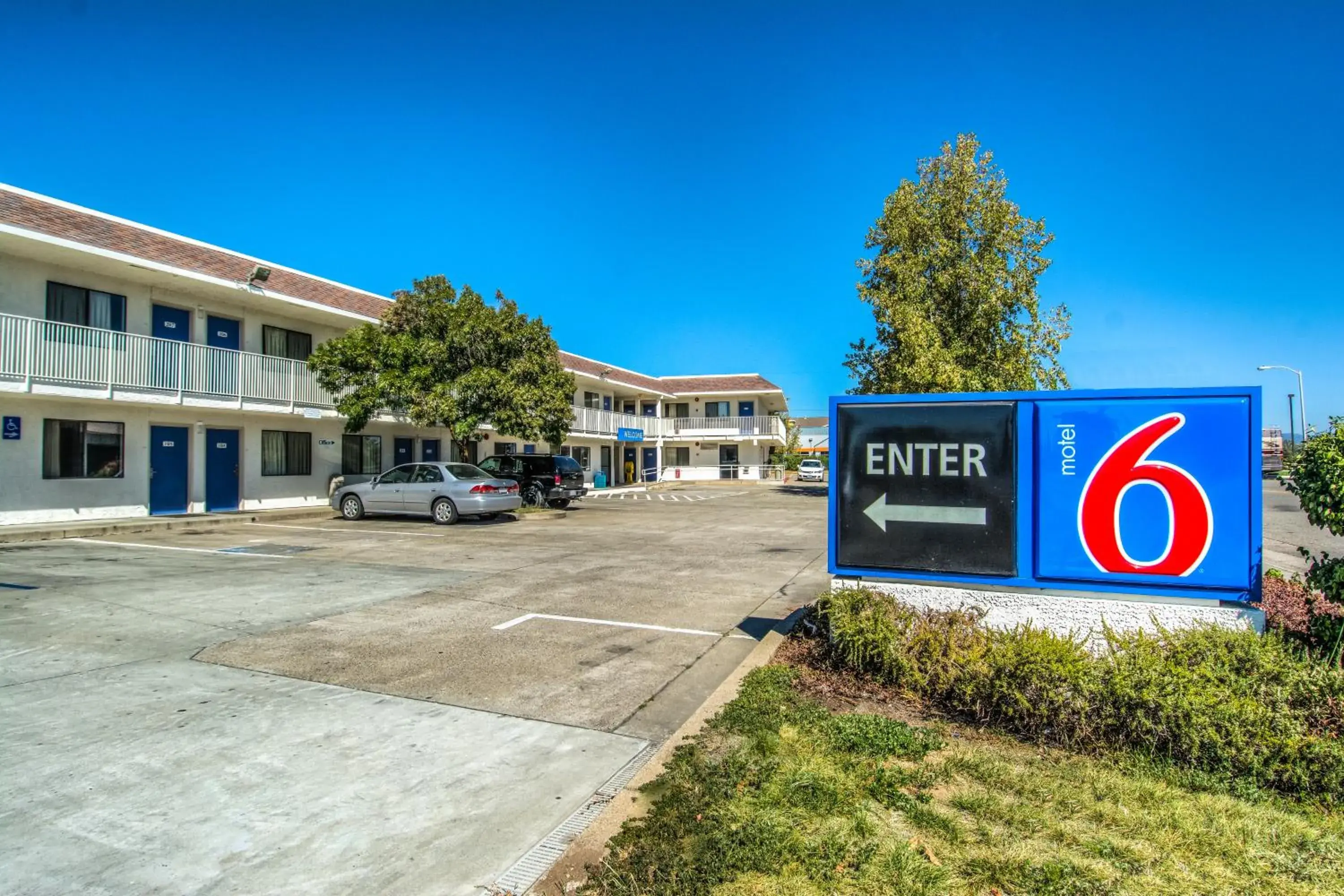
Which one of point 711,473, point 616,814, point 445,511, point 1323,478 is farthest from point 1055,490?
point 711,473

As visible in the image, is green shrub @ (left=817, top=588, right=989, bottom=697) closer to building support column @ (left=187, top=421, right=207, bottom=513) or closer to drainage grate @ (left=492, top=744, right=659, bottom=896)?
drainage grate @ (left=492, top=744, right=659, bottom=896)

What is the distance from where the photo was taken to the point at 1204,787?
11.2 feet

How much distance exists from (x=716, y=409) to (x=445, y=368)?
3506 cm

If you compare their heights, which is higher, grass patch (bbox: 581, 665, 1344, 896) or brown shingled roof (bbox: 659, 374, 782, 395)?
brown shingled roof (bbox: 659, 374, 782, 395)

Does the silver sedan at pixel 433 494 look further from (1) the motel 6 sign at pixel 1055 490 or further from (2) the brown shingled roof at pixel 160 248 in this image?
(1) the motel 6 sign at pixel 1055 490

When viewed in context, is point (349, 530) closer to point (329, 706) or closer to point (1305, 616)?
point (329, 706)

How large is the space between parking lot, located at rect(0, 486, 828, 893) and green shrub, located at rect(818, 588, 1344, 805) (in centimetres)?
177

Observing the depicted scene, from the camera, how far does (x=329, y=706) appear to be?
193 inches

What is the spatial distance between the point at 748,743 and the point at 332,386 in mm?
20281

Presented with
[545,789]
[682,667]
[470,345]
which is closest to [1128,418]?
[682,667]

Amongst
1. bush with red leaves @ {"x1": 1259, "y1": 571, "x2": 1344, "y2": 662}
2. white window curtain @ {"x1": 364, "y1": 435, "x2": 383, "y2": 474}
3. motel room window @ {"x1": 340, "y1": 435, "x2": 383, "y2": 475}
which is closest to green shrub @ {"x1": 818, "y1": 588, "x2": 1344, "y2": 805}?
bush with red leaves @ {"x1": 1259, "y1": 571, "x2": 1344, "y2": 662}

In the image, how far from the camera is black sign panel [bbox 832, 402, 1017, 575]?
498 cm

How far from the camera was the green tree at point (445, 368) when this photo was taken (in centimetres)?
2077

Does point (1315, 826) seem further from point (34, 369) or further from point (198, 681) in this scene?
point (34, 369)
